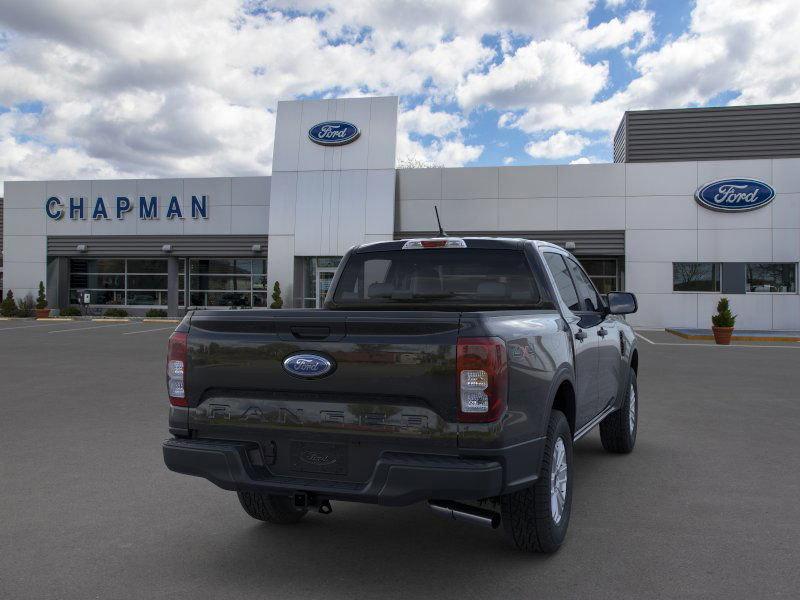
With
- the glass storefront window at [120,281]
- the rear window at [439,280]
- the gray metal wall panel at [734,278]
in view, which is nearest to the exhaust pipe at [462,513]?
the rear window at [439,280]

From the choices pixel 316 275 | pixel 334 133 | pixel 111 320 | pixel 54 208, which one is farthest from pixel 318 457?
pixel 54 208

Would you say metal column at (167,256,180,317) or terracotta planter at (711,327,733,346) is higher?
metal column at (167,256,180,317)

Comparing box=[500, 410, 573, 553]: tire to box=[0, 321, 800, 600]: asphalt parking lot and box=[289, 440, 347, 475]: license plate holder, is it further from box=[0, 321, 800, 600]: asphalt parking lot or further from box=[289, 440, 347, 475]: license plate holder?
box=[289, 440, 347, 475]: license plate holder

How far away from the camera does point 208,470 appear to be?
370 centimetres

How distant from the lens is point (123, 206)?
3241cm

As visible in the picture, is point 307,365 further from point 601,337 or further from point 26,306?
point 26,306

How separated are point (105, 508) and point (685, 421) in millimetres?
6197

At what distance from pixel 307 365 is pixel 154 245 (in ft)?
101

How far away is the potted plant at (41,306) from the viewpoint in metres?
32.0

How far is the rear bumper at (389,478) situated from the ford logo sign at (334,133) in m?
26.4

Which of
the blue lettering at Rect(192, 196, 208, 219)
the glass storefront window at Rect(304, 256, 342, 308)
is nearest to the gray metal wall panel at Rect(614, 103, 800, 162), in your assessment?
the glass storefront window at Rect(304, 256, 342, 308)

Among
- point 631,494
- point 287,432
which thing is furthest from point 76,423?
point 631,494

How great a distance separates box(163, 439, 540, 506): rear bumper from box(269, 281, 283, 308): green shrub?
975 inches

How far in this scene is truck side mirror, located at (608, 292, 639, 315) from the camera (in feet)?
18.5
